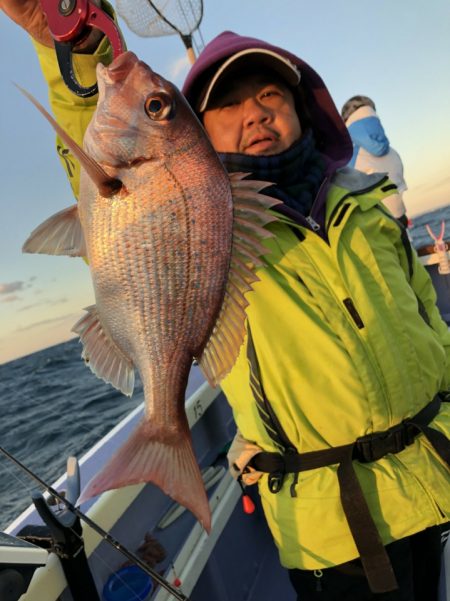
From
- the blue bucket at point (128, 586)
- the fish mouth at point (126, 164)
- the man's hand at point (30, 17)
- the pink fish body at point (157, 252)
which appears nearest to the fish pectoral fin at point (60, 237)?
the pink fish body at point (157, 252)

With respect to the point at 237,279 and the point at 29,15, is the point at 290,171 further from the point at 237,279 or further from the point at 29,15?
the point at 29,15

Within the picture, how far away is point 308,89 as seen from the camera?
2070 millimetres

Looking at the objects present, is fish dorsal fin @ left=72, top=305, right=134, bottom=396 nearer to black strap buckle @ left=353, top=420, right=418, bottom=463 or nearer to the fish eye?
the fish eye

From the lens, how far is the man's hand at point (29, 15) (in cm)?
134

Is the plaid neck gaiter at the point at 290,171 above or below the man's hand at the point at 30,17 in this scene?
below

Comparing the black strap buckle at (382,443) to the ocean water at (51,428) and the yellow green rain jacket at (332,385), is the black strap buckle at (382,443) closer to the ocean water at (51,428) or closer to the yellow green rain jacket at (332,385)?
the yellow green rain jacket at (332,385)

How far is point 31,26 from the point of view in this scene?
4.44 feet

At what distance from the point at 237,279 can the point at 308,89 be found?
4.58 ft

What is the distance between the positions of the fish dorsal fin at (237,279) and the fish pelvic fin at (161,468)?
0.20 m

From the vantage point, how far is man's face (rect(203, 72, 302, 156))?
1733 millimetres

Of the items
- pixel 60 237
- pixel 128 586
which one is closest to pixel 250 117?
pixel 60 237

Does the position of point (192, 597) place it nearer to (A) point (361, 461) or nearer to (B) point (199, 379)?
(A) point (361, 461)

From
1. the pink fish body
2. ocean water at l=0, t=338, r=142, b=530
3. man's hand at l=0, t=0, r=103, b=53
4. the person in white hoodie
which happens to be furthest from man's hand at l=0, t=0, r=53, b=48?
ocean water at l=0, t=338, r=142, b=530

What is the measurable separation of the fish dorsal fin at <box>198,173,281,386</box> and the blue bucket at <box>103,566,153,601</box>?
1.17 metres
